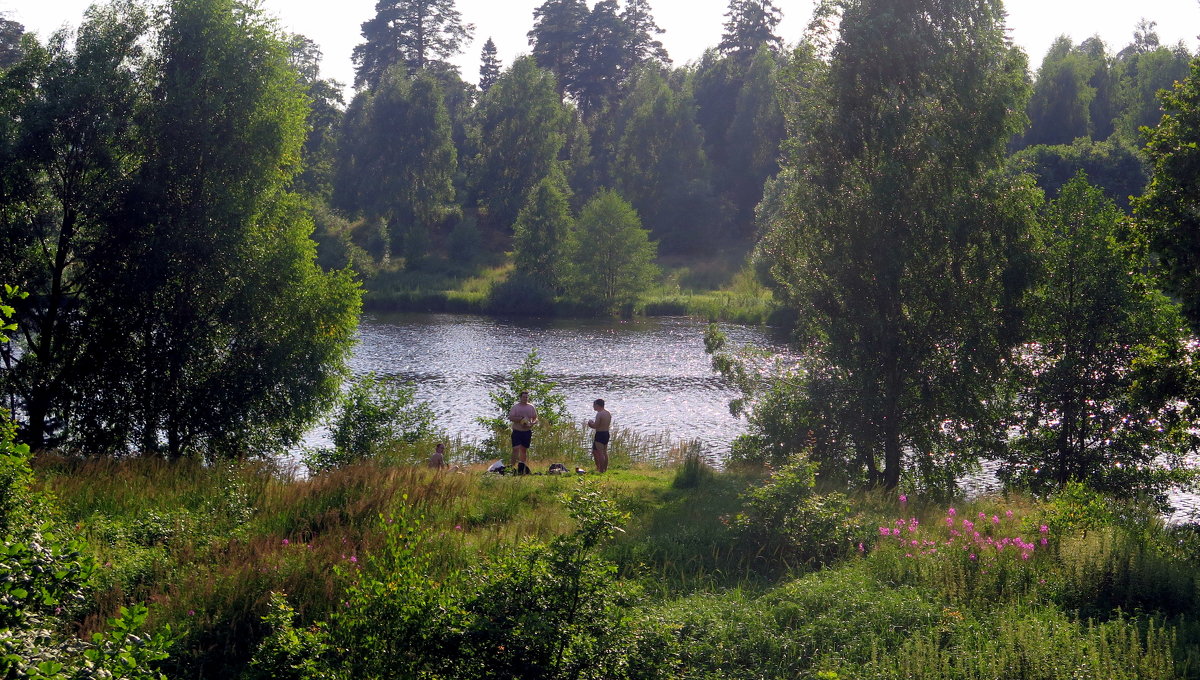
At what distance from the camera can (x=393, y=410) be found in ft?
68.3

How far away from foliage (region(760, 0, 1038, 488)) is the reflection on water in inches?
372

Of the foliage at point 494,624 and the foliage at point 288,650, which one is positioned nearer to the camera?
the foliage at point 494,624

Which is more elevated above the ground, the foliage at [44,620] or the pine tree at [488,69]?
the pine tree at [488,69]

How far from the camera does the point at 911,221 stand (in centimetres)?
1839

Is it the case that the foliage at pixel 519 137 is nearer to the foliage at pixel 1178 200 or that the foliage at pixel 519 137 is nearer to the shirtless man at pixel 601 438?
the shirtless man at pixel 601 438

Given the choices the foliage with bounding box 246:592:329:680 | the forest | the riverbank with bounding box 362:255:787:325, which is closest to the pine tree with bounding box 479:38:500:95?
the riverbank with bounding box 362:255:787:325

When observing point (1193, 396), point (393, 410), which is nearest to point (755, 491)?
point (1193, 396)

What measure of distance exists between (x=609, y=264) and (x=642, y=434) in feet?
121

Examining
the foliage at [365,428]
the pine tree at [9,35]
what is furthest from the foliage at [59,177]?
Answer: the pine tree at [9,35]

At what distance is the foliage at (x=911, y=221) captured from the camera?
59.7ft

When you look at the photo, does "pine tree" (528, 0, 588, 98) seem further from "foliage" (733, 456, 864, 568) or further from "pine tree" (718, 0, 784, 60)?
"foliage" (733, 456, 864, 568)

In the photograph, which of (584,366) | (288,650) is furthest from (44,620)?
(584,366)

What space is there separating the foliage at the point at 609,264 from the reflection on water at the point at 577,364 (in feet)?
9.92

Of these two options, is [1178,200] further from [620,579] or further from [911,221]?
[620,579]
